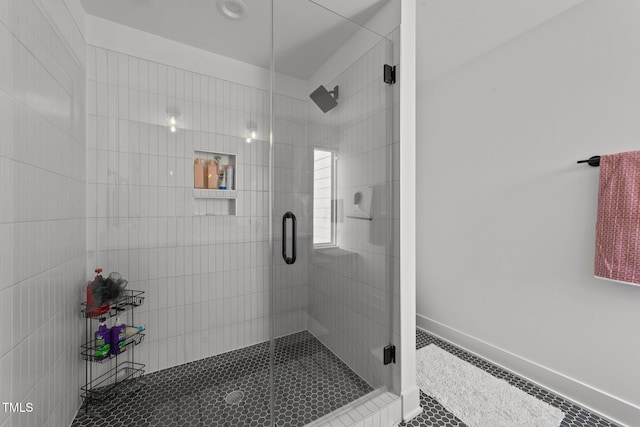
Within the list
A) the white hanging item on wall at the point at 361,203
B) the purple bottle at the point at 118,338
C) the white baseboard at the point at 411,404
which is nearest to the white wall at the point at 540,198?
the white baseboard at the point at 411,404

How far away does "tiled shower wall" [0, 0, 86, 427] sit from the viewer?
86cm

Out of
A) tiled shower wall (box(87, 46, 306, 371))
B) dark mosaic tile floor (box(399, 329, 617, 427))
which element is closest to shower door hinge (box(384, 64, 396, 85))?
tiled shower wall (box(87, 46, 306, 371))

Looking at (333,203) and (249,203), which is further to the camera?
(249,203)

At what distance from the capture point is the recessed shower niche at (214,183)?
2072 millimetres

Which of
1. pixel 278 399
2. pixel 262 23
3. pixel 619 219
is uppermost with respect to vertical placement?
pixel 262 23

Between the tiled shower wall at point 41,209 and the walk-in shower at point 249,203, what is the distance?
0.86 feet

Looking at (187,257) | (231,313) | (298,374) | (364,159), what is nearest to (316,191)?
(364,159)

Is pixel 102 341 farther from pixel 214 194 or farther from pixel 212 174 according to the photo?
pixel 212 174

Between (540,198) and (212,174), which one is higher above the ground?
(212,174)

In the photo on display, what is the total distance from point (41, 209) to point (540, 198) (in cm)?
280

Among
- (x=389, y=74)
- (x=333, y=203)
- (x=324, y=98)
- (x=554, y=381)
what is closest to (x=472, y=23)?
(x=389, y=74)

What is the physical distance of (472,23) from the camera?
181 centimetres

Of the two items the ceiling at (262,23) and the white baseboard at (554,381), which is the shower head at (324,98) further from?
the white baseboard at (554,381)

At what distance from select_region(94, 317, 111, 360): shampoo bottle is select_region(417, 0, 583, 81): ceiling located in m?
2.91
